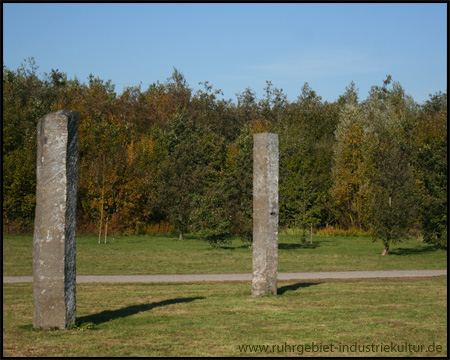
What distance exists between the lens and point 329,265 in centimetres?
2206

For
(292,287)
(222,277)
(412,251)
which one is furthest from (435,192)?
(292,287)

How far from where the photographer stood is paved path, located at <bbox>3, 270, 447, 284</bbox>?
1658cm

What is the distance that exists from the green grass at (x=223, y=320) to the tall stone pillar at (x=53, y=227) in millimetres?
392

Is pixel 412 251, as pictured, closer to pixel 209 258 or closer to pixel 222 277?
pixel 209 258

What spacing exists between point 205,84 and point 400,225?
4584cm

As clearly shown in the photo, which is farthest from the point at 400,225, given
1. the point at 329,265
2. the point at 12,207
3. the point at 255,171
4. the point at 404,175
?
the point at 12,207

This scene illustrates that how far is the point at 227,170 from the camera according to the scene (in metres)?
35.2

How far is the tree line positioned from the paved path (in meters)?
7.04

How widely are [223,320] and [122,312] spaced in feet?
6.59

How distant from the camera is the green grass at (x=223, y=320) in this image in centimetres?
823

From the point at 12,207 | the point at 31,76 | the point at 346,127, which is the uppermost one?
the point at 31,76

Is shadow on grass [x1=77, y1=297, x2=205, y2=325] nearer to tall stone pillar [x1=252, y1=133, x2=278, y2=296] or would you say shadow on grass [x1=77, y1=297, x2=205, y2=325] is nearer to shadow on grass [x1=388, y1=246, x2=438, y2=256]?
tall stone pillar [x1=252, y1=133, x2=278, y2=296]

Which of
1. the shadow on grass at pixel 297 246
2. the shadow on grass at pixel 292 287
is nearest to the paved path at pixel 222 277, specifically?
the shadow on grass at pixel 292 287

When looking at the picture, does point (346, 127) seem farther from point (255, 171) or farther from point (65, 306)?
point (65, 306)
